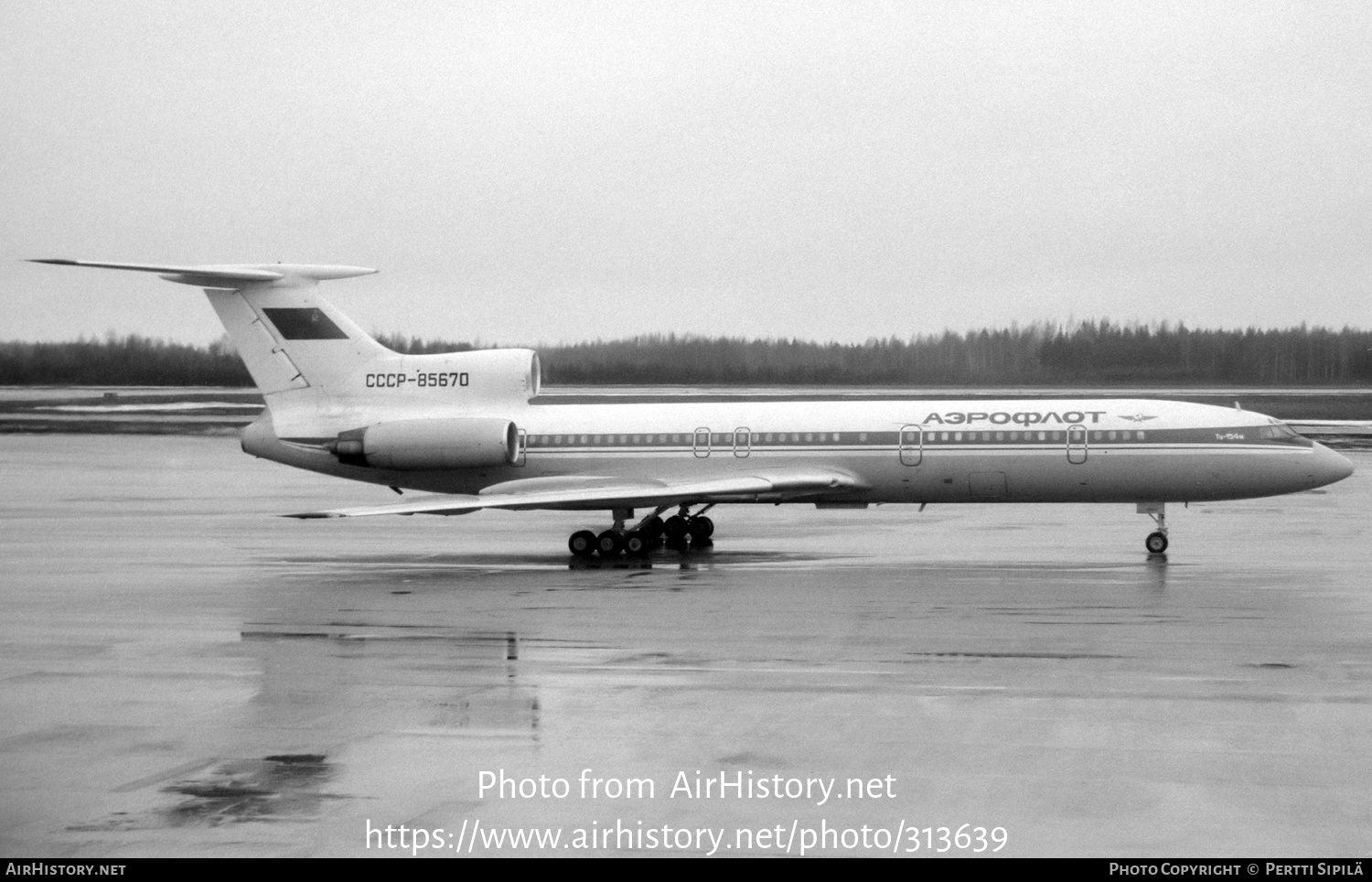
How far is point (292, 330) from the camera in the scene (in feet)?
93.1

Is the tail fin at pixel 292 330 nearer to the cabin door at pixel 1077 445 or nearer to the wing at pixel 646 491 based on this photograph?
the wing at pixel 646 491

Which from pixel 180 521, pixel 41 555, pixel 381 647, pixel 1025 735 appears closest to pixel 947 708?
pixel 1025 735

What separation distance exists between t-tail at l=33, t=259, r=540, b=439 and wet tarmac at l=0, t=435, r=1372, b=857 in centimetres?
343

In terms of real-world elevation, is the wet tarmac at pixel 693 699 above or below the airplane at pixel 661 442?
below

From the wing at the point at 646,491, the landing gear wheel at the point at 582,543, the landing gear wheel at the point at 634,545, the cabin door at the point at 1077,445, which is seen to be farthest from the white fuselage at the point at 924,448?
the landing gear wheel at the point at 634,545

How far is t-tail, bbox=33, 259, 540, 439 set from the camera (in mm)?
28188

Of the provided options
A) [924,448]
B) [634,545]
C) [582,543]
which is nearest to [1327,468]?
[924,448]

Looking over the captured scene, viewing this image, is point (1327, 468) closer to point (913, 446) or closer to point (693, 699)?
point (913, 446)

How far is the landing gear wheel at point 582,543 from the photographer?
998 inches

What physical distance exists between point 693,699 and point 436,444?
50.7 ft

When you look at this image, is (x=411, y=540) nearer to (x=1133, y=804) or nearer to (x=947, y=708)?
(x=947, y=708)

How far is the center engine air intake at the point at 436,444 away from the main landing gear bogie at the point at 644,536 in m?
2.31

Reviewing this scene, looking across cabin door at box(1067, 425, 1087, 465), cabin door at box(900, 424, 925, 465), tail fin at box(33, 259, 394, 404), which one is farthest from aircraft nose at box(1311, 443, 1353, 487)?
tail fin at box(33, 259, 394, 404)

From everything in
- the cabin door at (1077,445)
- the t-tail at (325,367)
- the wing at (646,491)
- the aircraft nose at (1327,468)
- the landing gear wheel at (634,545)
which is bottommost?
the landing gear wheel at (634,545)
